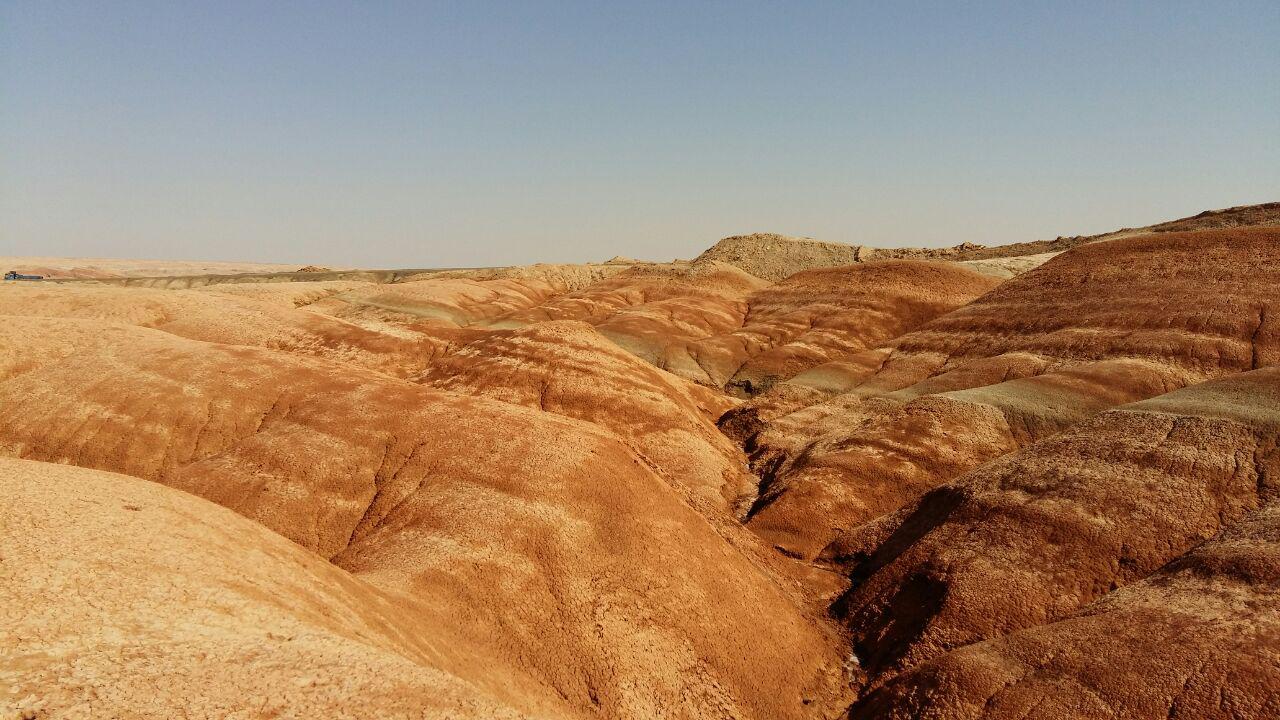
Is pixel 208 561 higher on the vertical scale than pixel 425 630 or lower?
higher

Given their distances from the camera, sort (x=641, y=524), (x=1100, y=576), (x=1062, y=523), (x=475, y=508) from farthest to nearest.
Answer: (x=1062, y=523), (x=641, y=524), (x=475, y=508), (x=1100, y=576)

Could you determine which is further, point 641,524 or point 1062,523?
point 1062,523

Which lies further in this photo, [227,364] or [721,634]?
[227,364]

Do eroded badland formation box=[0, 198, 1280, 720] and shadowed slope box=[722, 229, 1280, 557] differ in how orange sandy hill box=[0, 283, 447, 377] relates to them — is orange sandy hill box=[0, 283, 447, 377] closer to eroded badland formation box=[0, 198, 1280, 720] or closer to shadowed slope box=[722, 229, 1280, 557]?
eroded badland formation box=[0, 198, 1280, 720]

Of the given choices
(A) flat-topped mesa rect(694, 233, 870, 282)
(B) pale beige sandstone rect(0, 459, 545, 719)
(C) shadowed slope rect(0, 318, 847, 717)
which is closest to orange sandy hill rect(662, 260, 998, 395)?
(A) flat-topped mesa rect(694, 233, 870, 282)

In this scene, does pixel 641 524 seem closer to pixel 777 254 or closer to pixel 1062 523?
pixel 1062 523

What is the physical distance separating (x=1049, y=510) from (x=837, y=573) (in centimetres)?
766

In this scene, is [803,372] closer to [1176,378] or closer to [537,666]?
[1176,378]

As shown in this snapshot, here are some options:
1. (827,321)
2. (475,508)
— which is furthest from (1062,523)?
(827,321)

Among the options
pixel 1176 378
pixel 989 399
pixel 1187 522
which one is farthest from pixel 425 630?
pixel 1176 378

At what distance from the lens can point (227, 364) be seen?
1079 inches

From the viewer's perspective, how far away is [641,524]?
20078 mm

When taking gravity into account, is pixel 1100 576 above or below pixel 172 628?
below

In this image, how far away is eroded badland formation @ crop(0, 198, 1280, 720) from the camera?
956 cm
